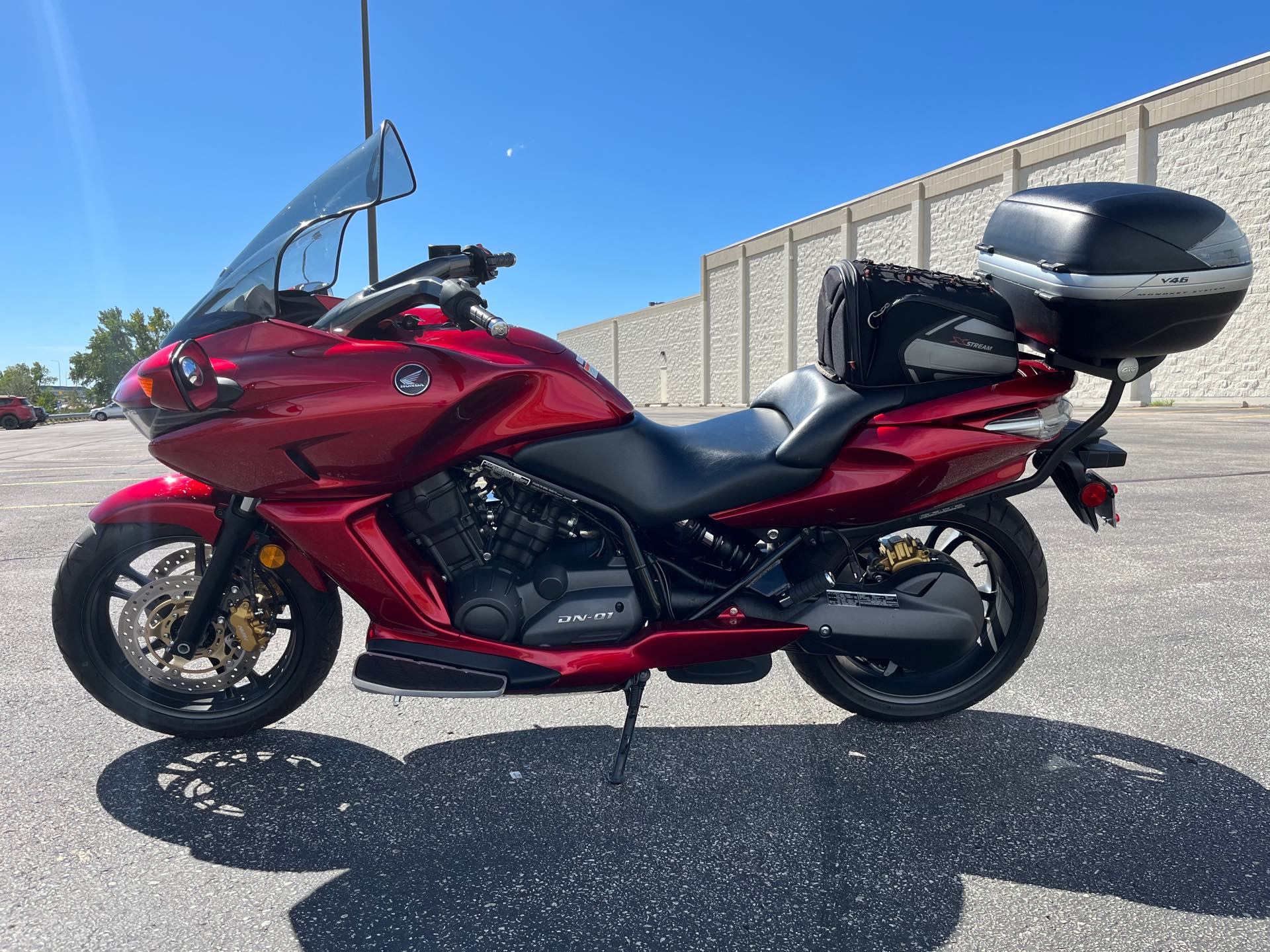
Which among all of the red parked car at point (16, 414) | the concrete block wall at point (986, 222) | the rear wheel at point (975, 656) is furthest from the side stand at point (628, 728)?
the red parked car at point (16, 414)

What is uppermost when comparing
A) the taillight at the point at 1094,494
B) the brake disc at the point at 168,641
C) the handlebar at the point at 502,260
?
the handlebar at the point at 502,260

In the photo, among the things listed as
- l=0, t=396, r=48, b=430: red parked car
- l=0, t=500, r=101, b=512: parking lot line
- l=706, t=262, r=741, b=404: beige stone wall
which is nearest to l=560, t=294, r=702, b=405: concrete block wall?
l=706, t=262, r=741, b=404: beige stone wall

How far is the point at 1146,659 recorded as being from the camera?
338 cm

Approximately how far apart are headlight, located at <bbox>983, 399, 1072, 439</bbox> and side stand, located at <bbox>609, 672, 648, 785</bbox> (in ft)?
4.27

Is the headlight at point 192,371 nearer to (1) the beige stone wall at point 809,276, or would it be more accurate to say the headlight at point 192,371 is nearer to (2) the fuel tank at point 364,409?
(2) the fuel tank at point 364,409

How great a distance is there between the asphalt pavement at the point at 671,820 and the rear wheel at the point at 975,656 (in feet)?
0.35

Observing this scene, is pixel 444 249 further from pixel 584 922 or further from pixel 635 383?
pixel 635 383

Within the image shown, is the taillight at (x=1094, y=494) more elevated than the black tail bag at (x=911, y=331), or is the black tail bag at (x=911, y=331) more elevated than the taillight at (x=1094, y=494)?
the black tail bag at (x=911, y=331)

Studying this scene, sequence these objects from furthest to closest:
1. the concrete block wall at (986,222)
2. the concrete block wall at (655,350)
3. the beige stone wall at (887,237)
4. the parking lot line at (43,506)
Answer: the concrete block wall at (655,350) → the beige stone wall at (887,237) → the concrete block wall at (986,222) → the parking lot line at (43,506)

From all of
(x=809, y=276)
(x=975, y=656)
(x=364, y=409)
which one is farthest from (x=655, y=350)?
(x=364, y=409)

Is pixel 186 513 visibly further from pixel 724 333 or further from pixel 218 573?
pixel 724 333

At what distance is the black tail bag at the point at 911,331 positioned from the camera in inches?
98.2

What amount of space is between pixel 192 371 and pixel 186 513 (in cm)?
53

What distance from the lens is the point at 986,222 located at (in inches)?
963
